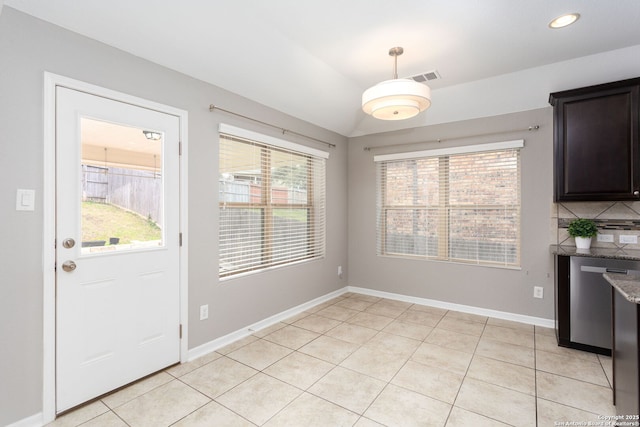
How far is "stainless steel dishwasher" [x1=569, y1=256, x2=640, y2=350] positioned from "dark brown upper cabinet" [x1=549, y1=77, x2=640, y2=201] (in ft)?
2.13

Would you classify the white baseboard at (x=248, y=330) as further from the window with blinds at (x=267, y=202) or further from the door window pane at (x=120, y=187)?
the door window pane at (x=120, y=187)

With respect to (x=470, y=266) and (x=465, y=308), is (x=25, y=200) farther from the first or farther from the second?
(x=465, y=308)

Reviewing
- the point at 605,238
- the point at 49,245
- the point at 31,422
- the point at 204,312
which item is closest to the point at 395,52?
the point at 605,238

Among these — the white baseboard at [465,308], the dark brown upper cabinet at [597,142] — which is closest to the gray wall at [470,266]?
the white baseboard at [465,308]

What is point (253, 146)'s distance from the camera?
3299mm

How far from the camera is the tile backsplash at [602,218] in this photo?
119 inches

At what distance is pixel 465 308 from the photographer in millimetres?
3912

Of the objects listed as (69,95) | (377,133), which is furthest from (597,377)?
(69,95)

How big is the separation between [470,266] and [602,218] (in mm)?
1370

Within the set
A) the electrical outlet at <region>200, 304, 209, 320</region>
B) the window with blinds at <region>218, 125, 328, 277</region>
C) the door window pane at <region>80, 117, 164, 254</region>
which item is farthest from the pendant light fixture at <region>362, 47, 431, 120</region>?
the electrical outlet at <region>200, 304, 209, 320</region>

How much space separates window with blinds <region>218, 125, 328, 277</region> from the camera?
3053mm

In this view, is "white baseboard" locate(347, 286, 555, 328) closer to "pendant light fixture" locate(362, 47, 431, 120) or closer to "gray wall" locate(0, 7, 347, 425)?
"gray wall" locate(0, 7, 347, 425)

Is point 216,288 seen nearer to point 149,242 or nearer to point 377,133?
point 149,242

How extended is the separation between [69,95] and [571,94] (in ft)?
13.7
